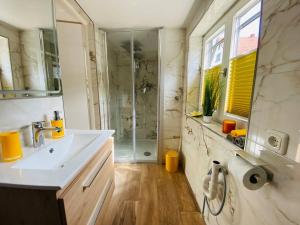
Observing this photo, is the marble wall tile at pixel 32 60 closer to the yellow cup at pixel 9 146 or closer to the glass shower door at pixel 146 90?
the yellow cup at pixel 9 146

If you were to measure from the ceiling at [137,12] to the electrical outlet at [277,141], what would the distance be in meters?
1.57

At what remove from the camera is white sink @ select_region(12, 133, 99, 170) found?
838 mm

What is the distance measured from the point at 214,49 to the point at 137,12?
3.44ft

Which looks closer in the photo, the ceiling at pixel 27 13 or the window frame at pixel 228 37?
the ceiling at pixel 27 13

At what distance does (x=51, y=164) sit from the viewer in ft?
3.24

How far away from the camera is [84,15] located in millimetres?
1732

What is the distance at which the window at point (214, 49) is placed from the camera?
1553 mm

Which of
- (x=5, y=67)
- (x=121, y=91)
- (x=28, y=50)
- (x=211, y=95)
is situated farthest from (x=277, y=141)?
(x=121, y=91)

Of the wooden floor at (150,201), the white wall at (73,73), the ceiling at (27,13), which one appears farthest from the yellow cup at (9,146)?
the white wall at (73,73)

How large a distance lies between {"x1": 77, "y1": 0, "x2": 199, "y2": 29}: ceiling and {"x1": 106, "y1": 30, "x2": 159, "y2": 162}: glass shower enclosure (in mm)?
236

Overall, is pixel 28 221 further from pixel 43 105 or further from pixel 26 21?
pixel 26 21

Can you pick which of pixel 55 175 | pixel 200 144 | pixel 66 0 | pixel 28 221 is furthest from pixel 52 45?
pixel 200 144

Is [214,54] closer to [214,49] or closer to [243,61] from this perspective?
[214,49]

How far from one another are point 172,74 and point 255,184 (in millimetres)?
1854
